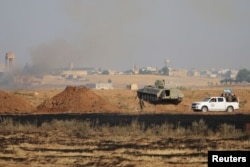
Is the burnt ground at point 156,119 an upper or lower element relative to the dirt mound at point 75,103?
lower

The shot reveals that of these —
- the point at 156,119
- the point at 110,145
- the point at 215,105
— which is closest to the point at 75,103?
the point at 215,105

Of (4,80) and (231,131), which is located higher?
(4,80)

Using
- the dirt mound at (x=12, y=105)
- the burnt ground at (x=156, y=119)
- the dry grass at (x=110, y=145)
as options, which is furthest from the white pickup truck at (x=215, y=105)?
the dry grass at (x=110, y=145)

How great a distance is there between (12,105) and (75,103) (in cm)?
765

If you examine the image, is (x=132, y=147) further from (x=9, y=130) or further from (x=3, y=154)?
(x=9, y=130)

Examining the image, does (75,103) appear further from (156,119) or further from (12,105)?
(156,119)

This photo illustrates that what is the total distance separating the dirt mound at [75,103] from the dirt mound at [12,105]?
2.13 m

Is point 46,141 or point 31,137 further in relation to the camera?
point 31,137

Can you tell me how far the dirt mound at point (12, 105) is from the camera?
183 feet

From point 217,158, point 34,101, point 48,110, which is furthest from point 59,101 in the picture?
point 217,158

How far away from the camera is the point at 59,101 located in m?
57.4

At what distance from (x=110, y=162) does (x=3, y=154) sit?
534cm

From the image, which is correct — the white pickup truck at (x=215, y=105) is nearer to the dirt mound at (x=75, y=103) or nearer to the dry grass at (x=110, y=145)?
the dirt mound at (x=75, y=103)

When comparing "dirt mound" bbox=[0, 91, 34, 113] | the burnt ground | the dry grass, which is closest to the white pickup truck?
the burnt ground
